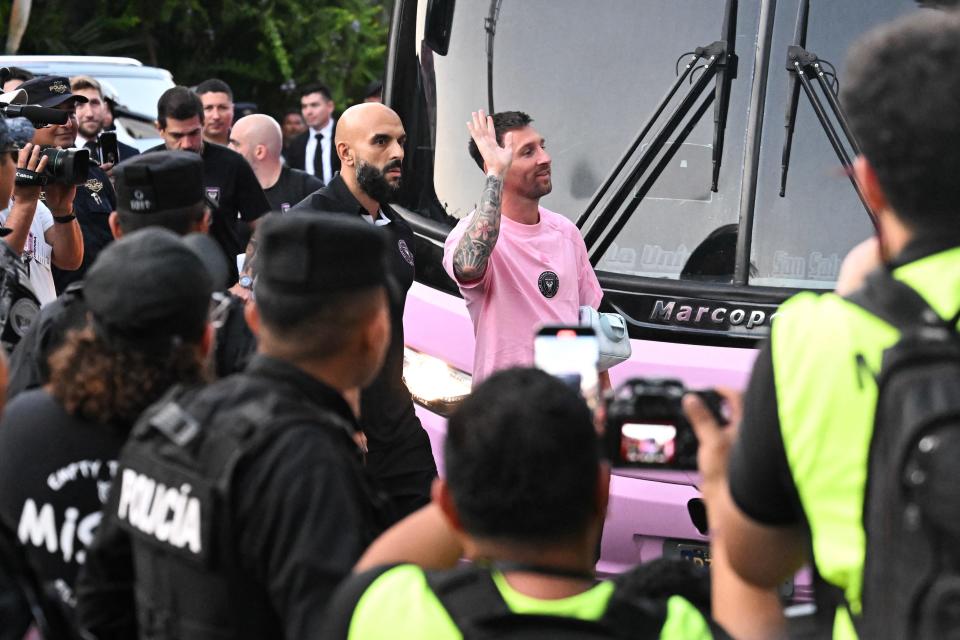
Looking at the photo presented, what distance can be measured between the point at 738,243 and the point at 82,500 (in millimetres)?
3011

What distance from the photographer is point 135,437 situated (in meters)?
2.37

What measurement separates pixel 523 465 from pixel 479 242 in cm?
285

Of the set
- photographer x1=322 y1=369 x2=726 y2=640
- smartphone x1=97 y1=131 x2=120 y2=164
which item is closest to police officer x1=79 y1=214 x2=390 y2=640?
photographer x1=322 y1=369 x2=726 y2=640

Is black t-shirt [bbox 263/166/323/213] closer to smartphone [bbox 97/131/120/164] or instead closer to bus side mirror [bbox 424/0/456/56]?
smartphone [bbox 97/131/120/164]

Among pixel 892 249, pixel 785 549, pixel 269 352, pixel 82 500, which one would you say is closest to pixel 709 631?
pixel 785 549

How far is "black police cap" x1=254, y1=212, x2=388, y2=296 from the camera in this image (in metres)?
2.40

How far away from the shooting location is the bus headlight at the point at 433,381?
5324 millimetres

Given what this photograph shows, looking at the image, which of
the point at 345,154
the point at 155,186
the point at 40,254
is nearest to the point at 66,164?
the point at 40,254

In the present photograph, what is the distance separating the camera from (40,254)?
541 cm

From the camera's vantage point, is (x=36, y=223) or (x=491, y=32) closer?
(x=36, y=223)

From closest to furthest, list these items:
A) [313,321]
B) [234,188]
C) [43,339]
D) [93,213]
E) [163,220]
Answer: [313,321]
[43,339]
[163,220]
[93,213]
[234,188]

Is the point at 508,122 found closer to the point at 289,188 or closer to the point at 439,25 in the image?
the point at 439,25

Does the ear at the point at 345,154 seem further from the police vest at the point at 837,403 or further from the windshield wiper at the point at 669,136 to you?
the police vest at the point at 837,403

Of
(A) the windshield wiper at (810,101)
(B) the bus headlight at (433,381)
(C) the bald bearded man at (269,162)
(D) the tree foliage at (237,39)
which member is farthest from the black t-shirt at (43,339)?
(D) the tree foliage at (237,39)
